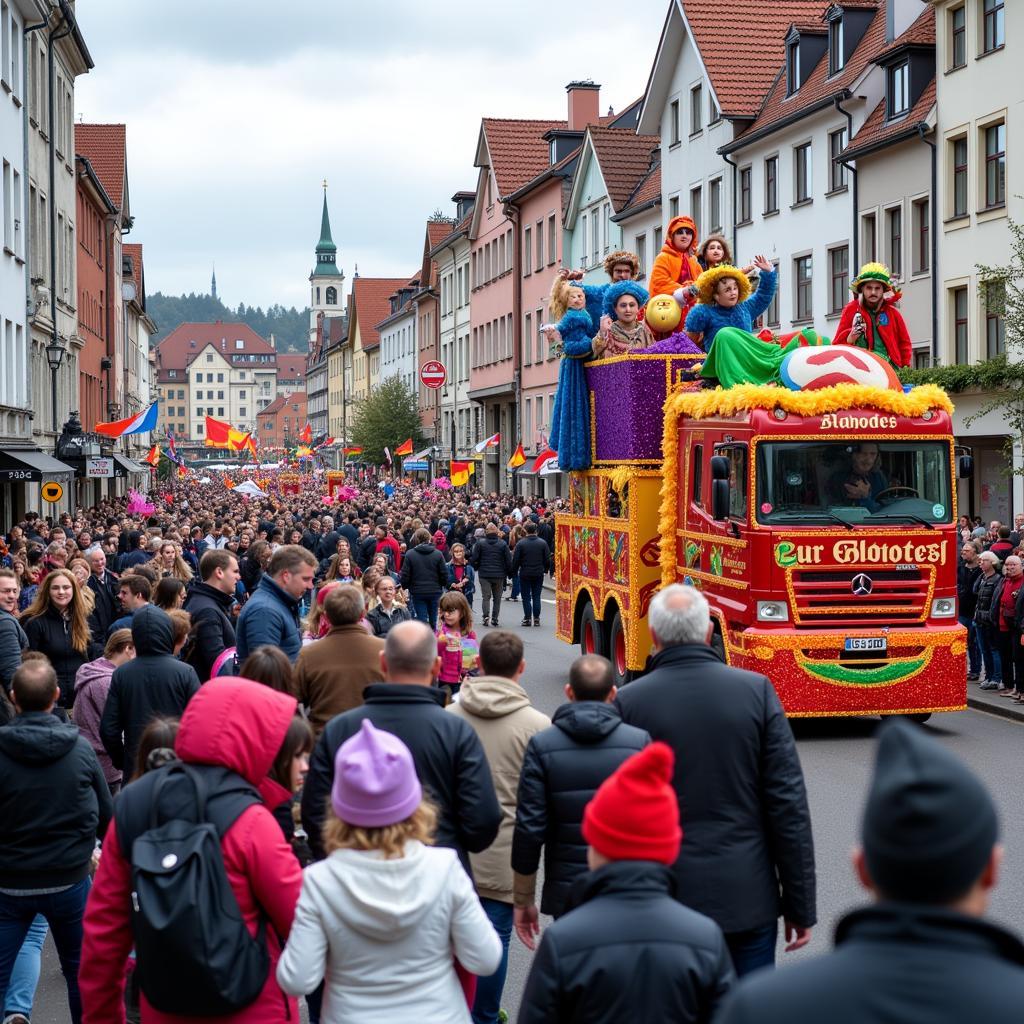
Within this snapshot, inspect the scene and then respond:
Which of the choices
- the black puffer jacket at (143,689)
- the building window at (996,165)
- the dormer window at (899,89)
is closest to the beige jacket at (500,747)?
the black puffer jacket at (143,689)

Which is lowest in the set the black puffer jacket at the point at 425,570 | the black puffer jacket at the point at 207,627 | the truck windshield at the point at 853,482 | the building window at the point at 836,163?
the black puffer jacket at the point at 425,570

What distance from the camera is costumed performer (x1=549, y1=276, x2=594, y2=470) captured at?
16.7m

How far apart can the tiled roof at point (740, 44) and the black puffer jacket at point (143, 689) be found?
115 feet

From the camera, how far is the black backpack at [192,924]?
13.6ft

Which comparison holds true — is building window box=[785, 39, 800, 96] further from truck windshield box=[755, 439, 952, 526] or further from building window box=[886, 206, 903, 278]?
truck windshield box=[755, 439, 952, 526]

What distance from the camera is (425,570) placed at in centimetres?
2022

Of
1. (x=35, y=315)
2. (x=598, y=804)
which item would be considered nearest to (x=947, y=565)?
(x=598, y=804)

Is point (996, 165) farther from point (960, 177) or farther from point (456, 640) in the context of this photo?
point (456, 640)

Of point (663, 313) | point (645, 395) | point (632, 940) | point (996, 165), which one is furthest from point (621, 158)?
point (632, 940)

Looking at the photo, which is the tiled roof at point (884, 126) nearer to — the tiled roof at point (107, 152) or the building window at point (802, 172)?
the building window at point (802, 172)

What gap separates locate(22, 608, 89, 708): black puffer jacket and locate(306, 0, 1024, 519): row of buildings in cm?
1568

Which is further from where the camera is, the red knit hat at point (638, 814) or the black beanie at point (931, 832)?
the red knit hat at point (638, 814)

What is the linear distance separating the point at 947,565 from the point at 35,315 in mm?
27171

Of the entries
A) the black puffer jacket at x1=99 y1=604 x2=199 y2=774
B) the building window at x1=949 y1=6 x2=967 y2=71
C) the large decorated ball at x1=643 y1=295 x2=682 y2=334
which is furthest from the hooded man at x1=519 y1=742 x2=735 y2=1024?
the building window at x1=949 y1=6 x2=967 y2=71
